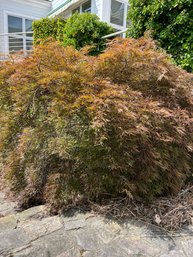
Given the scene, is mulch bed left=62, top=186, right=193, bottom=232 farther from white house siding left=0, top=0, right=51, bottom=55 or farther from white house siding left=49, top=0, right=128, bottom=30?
white house siding left=0, top=0, right=51, bottom=55

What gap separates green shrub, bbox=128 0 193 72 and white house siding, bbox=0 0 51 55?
307 inches

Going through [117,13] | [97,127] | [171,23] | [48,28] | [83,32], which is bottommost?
[97,127]

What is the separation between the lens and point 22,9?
10102 millimetres

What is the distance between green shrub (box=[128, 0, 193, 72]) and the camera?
346 cm

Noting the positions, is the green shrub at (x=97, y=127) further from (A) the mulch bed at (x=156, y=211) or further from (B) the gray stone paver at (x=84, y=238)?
(B) the gray stone paver at (x=84, y=238)

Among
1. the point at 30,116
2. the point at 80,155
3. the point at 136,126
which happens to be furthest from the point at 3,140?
the point at 136,126

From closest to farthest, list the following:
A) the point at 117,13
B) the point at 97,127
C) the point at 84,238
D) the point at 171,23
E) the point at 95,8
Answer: the point at 84,238, the point at 97,127, the point at 171,23, the point at 95,8, the point at 117,13

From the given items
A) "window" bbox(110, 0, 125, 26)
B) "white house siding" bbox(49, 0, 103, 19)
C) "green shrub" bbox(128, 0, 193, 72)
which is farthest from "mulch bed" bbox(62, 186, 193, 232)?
"window" bbox(110, 0, 125, 26)

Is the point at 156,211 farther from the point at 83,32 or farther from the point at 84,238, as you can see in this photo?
the point at 83,32

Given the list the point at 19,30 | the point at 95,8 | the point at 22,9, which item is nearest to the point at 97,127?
the point at 95,8

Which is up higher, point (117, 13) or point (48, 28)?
point (117, 13)

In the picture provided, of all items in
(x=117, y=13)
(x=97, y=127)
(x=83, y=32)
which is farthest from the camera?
(x=117, y=13)

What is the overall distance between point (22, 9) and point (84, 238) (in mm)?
11126

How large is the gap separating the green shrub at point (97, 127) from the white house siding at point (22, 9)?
8897 mm
